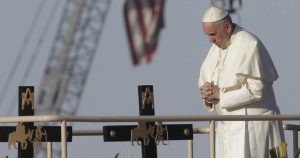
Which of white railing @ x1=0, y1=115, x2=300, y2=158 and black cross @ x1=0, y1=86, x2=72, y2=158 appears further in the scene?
black cross @ x1=0, y1=86, x2=72, y2=158

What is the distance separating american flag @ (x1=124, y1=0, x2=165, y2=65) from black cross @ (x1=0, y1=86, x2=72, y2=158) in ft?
106

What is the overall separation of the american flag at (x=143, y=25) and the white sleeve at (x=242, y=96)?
31.2 meters

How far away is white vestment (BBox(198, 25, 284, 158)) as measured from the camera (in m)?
13.2

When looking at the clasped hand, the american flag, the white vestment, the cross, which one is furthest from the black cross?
the american flag

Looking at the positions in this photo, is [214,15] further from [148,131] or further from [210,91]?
[148,131]

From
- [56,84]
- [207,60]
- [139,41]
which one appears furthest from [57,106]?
[207,60]

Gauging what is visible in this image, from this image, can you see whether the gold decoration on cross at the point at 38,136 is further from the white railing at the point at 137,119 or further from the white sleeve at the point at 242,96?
the white sleeve at the point at 242,96

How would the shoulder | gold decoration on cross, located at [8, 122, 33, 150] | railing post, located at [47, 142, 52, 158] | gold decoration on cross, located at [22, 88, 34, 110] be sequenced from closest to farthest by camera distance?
1. gold decoration on cross, located at [8, 122, 33, 150]
2. gold decoration on cross, located at [22, 88, 34, 110]
3. railing post, located at [47, 142, 52, 158]
4. the shoulder

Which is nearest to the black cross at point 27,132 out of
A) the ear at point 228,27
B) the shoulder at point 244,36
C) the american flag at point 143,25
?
the ear at point 228,27

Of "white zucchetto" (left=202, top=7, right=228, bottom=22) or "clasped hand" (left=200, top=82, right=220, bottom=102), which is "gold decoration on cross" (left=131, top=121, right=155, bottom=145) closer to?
"clasped hand" (left=200, top=82, right=220, bottom=102)

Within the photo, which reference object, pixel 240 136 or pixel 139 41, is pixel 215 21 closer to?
pixel 240 136

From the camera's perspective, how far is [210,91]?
13211 millimetres

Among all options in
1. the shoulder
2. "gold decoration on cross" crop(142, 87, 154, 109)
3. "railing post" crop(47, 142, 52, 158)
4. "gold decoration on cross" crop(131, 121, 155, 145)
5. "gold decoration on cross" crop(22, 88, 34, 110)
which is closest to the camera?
"gold decoration on cross" crop(22, 88, 34, 110)

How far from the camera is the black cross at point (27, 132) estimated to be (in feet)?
38.9
